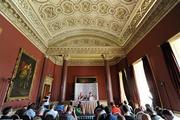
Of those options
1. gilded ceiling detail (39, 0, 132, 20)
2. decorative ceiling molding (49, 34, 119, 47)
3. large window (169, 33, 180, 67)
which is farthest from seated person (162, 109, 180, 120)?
decorative ceiling molding (49, 34, 119, 47)

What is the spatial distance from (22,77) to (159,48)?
18.8 ft

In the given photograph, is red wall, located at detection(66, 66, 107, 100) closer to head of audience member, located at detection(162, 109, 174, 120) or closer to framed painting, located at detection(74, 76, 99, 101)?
framed painting, located at detection(74, 76, 99, 101)

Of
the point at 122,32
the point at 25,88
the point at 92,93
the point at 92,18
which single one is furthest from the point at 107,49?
the point at 25,88

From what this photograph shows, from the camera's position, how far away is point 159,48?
14.0 feet

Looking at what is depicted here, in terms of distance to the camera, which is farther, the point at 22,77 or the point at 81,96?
the point at 81,96

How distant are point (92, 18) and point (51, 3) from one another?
2.34 meters

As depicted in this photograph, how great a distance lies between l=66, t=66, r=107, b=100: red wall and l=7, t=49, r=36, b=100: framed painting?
4.59 m

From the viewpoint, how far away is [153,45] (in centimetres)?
464

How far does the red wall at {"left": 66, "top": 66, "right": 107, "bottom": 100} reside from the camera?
Result: 983 cm

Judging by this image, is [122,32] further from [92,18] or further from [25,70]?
[25,70]

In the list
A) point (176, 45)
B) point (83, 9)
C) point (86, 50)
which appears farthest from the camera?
point (86, 50)

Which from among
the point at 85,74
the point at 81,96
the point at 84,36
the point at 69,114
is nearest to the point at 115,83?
the point at 85,74

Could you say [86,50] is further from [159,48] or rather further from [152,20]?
[159,48]

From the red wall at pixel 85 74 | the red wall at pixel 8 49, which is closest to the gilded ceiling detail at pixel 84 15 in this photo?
the red wall at pixel 8 49
